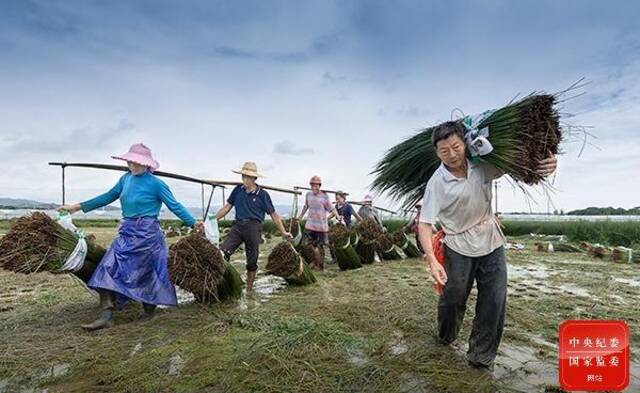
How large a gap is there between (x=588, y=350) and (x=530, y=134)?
1.29m

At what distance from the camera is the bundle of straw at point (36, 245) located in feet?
12.8

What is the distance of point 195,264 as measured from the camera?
448 cm

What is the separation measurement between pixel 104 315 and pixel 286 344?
5.97 ft

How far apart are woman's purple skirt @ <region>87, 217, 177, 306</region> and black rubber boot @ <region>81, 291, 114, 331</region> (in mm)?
92

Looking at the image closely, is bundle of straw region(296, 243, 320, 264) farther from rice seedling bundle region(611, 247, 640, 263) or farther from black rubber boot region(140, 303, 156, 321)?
rice seedling bundle region(611, 247, 640, 263)

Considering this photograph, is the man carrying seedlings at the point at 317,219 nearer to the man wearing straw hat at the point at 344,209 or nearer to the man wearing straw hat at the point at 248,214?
the man wearing straw hat at the point at 344,209

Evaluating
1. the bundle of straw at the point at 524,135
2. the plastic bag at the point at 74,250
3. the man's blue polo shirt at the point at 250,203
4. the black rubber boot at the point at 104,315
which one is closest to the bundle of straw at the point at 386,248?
the man's blue polo shirt at the point at 250,203

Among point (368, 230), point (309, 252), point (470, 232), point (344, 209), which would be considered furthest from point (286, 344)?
point (344, 209)

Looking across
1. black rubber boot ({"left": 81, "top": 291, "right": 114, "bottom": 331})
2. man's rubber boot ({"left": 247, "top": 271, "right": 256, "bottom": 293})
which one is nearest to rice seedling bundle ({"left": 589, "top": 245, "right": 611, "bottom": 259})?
man's rubber boot ({"left": 247, "top": 271, "right": 256, "bottom": 293})

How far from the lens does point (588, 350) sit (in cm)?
209

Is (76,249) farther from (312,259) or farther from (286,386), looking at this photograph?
(312,259)

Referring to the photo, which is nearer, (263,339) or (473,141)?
(473,141)

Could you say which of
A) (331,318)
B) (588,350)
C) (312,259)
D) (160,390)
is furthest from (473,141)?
(312,259)

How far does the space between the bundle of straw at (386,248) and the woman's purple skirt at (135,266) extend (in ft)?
18.3
